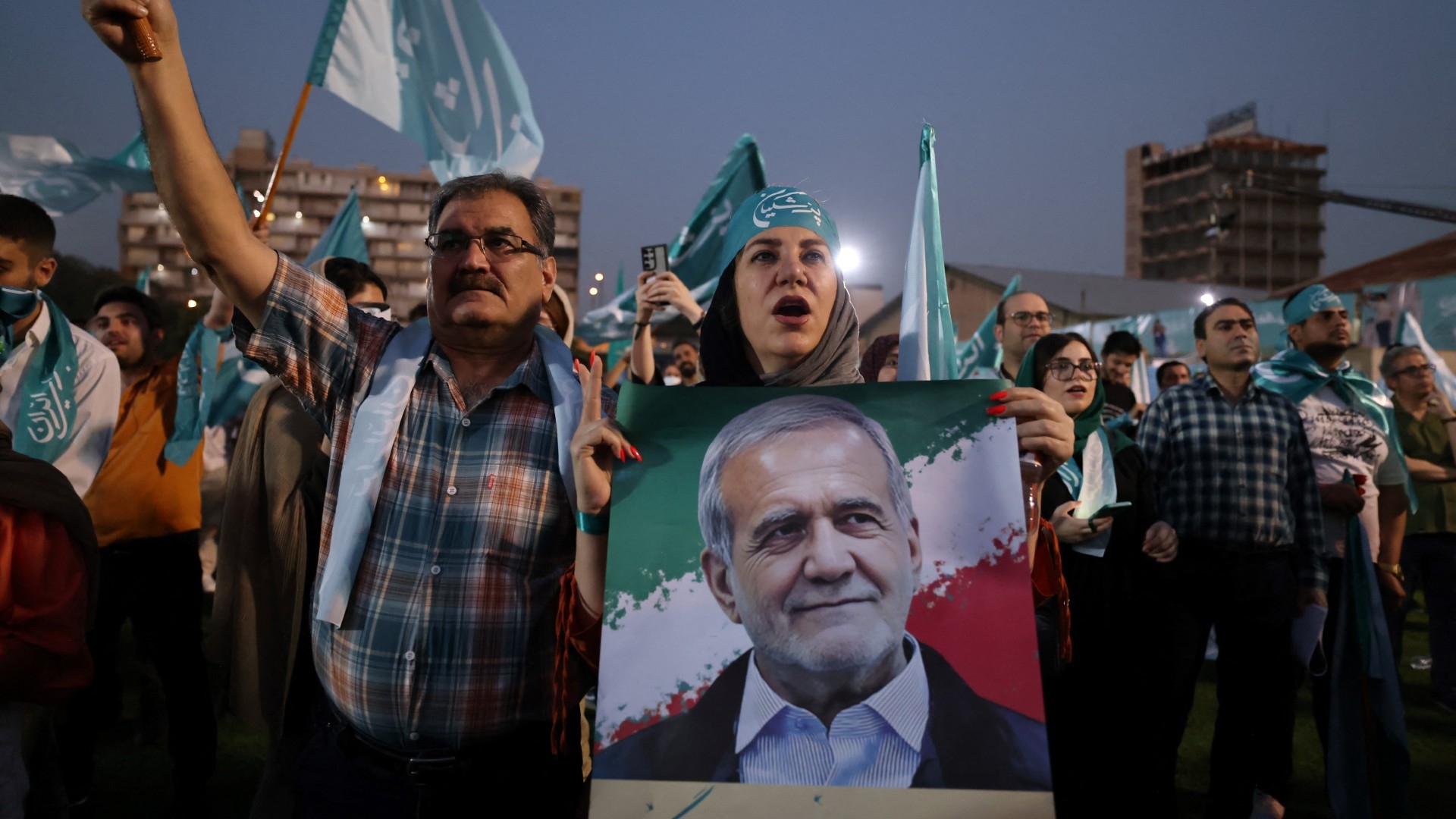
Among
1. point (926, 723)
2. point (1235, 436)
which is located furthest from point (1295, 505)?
point (926, 723)

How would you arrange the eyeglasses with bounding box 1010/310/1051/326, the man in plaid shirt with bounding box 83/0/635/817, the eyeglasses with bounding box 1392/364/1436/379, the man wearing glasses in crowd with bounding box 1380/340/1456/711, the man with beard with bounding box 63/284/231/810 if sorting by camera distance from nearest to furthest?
the man in plaid shirt with bounding box 83/0/635/817 → the man with beard with bounding box 63/284/231/810 → the eyeglasses with bounding box 1010/310/1051/326 → the man wearing glasses in crowd with bounding box 1380/340/1456/711 → the eyeglasses with bounding box 1392/364/1436/379

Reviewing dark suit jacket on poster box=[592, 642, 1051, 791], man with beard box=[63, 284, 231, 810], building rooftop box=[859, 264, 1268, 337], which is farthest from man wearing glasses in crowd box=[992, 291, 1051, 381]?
building rooftop box=[859, 264, 1268, 337]

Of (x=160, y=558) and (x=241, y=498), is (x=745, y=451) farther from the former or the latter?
(x=160, y=558)

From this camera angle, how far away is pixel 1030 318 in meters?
4.74

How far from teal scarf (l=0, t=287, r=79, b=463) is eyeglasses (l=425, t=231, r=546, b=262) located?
2.37 m

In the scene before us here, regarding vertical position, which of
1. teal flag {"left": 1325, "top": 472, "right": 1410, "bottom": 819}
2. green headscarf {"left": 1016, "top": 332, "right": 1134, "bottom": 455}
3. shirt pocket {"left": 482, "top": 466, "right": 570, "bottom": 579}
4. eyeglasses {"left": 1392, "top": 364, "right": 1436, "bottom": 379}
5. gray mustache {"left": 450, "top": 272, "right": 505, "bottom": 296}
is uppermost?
eyeglasses {"left": 1392, "top": 364, "right": 1436, "bottom": 379}

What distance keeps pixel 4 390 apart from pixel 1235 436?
4.94 meters

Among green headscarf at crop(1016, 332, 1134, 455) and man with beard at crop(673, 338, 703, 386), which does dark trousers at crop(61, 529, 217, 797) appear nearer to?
green headscarf at crop(1016, 332, 1134, 455)

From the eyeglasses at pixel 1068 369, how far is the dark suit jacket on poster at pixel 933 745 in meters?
2.39

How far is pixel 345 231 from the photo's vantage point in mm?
5707

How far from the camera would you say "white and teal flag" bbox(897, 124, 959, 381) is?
75.9 inches

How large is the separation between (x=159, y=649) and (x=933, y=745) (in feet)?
11.8

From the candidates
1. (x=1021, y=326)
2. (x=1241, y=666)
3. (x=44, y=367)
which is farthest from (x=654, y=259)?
(x=1241, y=666)

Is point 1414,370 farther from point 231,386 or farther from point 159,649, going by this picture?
point 159,649
